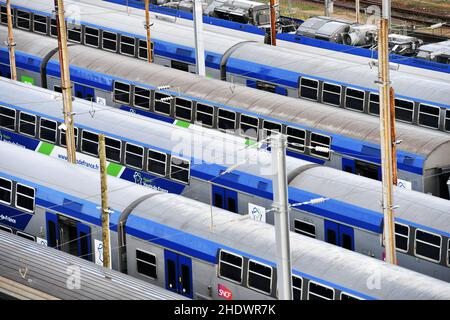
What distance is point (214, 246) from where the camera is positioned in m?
30.6

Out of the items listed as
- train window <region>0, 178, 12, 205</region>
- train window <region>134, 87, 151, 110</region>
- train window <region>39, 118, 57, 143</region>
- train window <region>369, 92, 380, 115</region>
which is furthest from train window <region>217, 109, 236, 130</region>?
train window <region>0, 178, 12, 205</region>

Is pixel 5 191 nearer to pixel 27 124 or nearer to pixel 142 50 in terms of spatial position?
pixel 27 124

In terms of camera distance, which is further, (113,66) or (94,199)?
(113,66)

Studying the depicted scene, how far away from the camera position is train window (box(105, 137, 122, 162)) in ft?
130

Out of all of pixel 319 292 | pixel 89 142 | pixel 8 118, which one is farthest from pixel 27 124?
pixel 319 292

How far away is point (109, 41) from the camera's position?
53.2m

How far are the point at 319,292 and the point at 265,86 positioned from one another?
19.1 m

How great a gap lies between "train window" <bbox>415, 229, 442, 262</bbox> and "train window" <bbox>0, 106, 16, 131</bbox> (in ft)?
56.7

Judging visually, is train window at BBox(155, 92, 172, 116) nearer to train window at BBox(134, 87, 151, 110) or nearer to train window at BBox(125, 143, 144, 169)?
train window at BBox(134, 87, 151, 110)
